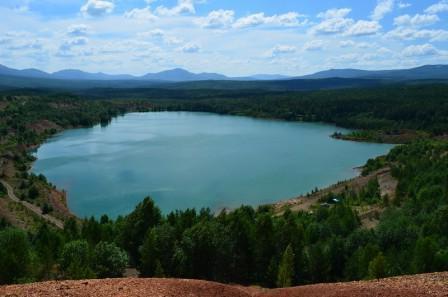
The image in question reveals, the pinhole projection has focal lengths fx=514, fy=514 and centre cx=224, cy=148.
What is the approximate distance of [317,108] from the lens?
423ft

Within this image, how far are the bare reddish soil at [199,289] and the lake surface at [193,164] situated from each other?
107 feet

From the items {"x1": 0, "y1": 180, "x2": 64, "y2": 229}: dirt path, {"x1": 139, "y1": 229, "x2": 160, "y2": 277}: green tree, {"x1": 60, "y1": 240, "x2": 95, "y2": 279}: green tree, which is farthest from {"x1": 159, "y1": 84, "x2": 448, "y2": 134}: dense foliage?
{"x1": 60, "y1": 240, "x2": 95, "y2": 279}: green tree

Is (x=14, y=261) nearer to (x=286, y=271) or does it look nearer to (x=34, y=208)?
(x=286, y=271)

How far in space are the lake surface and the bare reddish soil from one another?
3249 centimetres

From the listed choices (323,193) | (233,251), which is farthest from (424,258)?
(323,193)

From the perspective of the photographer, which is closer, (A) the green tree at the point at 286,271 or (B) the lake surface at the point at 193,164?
(A) the green tree at the point at 286,271

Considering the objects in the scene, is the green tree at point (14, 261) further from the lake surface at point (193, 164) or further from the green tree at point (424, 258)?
the lake surface at point (193, 164)

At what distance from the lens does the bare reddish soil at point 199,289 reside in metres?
11.5

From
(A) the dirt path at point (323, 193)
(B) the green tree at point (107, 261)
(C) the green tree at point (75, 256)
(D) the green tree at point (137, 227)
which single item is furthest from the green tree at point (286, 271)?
(A) the dirt path at point (323, 193)

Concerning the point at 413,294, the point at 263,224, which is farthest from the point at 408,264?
the point at 413,294

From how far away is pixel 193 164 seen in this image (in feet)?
216

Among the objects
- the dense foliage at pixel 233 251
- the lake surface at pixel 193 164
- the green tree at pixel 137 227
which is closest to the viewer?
the dense foliage at pixel 233 251

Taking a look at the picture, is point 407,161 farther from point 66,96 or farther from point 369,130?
point 66,96

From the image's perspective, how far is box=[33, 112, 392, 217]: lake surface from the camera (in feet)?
164
